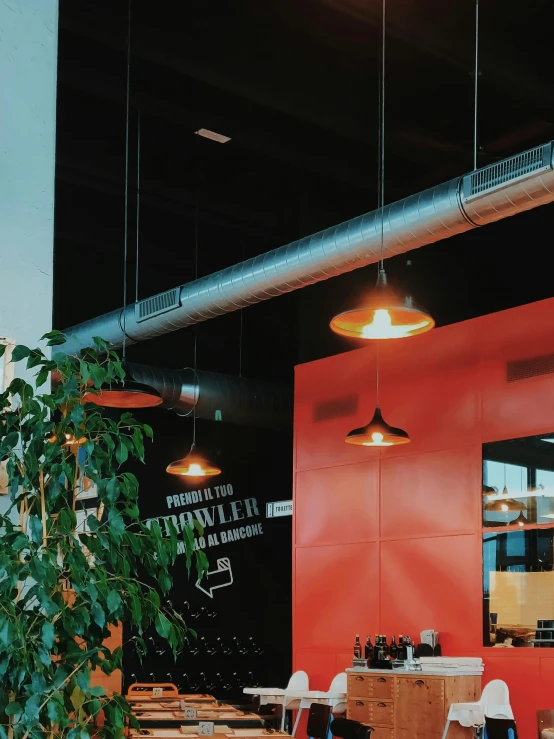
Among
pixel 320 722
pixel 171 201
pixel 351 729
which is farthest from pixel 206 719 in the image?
pixel 171 201

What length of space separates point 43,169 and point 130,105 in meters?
4.10

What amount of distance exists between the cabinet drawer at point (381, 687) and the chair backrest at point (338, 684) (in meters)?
0.84

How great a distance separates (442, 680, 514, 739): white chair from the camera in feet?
25.1

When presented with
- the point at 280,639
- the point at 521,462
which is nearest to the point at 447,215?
the point at 521,462

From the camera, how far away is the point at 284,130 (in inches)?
341

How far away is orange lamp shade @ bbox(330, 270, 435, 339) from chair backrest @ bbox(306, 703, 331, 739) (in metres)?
2.44

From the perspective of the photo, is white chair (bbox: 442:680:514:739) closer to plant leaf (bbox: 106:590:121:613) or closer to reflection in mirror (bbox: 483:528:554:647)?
reflection in mirror (bbox: 483:528:554:647)

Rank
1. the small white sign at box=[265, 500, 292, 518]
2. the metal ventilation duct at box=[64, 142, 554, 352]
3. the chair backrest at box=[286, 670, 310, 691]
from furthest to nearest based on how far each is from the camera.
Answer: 1. the small white sign at box=[265, 500, 292, 518]
2. the chair backrest at box=[286, 670, 310, 691]
3. the metal ventilation duct at box=[64, 142, 554, 352]

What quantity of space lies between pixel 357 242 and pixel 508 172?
1408 millimetres

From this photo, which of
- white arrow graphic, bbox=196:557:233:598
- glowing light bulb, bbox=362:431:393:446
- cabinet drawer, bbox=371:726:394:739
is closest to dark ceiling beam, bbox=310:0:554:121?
glowing light bulb, bbox=362:431:393:446

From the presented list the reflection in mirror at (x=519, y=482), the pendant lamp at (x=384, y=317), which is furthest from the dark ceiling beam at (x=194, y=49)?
the reflection in mirror at (x=519, y=482)

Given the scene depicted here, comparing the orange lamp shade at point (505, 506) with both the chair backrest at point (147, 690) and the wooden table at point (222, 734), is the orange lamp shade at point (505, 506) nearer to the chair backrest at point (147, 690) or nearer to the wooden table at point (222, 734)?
the wooden table at point (222, 734)

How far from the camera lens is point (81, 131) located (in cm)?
866

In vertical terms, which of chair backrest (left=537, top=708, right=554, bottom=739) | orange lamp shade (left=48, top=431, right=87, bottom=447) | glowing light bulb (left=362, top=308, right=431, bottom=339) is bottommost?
chair backrest (left=537, top=708, right=554, bottom=739)
